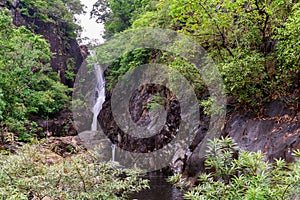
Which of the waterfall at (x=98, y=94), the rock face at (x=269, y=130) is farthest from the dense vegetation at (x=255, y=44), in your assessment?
the waterfall at (x=98, y=94)

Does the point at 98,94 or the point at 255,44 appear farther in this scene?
the point at 98,94

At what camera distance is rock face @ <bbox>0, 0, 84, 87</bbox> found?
60.2 ft

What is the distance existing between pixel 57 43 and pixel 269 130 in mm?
19450

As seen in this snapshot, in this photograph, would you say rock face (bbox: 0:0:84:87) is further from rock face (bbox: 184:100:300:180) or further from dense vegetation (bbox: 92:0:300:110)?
rock face (bbox: 184:100:300:180)

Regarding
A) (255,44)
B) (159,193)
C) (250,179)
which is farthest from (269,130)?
(159,193)

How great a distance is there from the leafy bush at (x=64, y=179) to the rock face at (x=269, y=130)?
2.82m

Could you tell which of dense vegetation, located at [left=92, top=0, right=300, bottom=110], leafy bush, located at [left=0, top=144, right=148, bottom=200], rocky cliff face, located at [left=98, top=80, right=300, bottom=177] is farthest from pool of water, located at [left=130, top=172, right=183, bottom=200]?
leafy bush, located at [left=0, top=144, right=148, bottom=200]

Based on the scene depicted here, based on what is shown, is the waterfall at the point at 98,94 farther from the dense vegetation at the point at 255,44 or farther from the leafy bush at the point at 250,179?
the leafy bush at the point at 250,179

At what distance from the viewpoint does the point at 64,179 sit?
3176 mm

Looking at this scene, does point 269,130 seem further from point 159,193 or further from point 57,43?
point 57,43

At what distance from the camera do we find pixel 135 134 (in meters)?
14.0

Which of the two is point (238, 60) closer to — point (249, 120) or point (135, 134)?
point (249, 120)

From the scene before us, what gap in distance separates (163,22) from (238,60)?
22.2 feet

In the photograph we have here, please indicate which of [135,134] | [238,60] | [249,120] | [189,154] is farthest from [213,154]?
[135,134]
